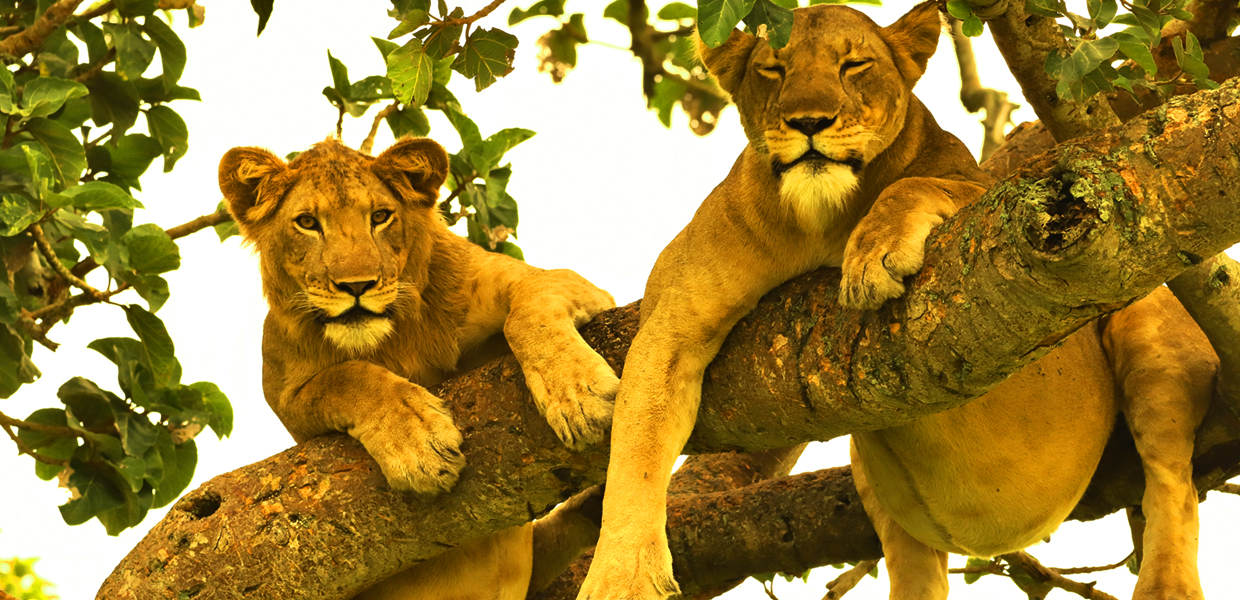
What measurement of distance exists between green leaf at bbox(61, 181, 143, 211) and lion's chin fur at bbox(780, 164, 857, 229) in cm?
239

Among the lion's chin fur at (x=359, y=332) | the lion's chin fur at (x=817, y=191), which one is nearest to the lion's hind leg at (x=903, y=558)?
the lion's chin fur at (x=817, y=191)

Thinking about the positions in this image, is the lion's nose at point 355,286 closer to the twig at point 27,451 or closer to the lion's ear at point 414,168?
the lion's ear at point 414,168

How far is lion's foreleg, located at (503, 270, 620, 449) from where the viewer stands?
3512mm

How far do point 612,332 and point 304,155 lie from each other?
1510 millimetres

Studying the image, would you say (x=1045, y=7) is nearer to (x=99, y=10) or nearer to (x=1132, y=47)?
(x=1132, y=47)

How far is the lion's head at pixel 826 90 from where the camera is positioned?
3.21 m

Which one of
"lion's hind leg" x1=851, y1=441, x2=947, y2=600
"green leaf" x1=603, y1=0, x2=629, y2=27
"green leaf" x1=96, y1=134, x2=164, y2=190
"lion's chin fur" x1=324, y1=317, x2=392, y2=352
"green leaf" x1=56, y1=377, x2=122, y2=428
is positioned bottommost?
"lion's hind leg" x1=851, y1=441, x2=947, y2=600

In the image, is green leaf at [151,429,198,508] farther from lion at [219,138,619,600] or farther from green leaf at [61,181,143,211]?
green leaf at [61,181,143,211]

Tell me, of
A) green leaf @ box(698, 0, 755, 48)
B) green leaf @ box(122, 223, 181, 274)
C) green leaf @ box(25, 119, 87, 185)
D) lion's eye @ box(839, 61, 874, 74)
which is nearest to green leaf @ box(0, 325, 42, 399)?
green leaf @ box(122, 223, 181, 274)

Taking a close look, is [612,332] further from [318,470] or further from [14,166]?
[14,166]

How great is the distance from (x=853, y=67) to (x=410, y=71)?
1319 mm

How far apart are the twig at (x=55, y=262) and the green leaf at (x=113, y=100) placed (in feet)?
2.56

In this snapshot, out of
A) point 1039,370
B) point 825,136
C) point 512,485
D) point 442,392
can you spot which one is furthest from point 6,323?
point 1039,370

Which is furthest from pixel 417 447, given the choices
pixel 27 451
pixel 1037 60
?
pixel 1037 60
